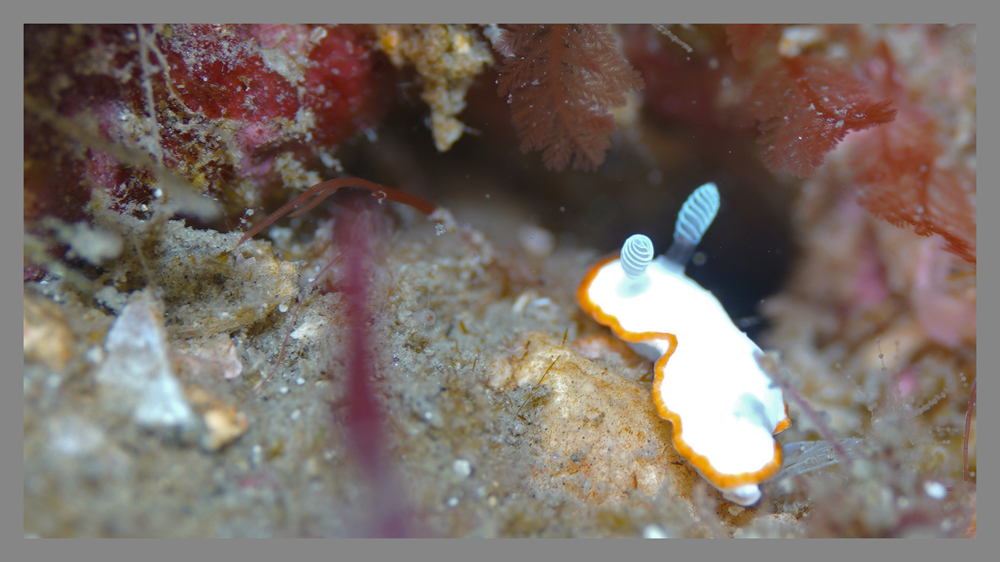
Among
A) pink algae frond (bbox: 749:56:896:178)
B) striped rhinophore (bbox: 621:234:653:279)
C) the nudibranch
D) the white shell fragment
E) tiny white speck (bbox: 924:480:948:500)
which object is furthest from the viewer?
pink algae frond (bbox: 749:56:896:178)

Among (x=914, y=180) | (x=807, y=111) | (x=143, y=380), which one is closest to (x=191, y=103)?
(x=143, y=380)

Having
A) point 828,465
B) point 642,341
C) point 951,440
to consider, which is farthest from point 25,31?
point 951,440

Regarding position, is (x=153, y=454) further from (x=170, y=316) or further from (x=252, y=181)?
(x=252, y=181)

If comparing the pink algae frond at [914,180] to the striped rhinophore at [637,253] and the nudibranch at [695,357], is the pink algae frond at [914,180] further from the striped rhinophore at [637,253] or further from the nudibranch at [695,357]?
the striped rhinophore at [637,253]

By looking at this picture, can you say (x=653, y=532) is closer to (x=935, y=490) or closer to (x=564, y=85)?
(x=935, y=490)

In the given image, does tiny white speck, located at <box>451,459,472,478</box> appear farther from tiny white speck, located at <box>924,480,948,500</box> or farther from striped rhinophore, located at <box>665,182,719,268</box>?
tiny white speck, located at <box>924,480,948,500</box>

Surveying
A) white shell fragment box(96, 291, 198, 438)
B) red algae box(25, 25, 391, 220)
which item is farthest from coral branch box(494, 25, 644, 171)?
white shell fragment box(96, 291, 198, 438)
